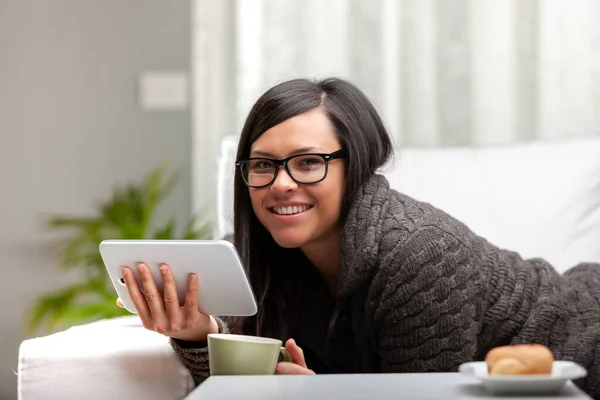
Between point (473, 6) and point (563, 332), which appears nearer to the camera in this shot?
point (563, 332)

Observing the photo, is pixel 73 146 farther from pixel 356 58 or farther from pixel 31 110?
pixel 356 58

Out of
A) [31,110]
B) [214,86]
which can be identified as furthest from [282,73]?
[31,110]

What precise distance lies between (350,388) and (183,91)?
7.68ft

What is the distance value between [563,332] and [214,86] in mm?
1601

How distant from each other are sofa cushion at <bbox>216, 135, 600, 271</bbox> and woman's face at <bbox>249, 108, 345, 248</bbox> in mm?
441

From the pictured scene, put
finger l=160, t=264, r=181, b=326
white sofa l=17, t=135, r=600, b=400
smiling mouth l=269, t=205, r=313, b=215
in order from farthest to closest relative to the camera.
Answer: white sofa l=17, t=135, r=600, b=400, smiling mouth l=269, t=205, r=313, b=215, finger l=160, t=264, r=181, b=326

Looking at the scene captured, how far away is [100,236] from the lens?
2768mm

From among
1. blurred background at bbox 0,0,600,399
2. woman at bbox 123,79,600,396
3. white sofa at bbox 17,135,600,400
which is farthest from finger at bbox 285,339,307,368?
blurred background at bbox 0,0,600,399

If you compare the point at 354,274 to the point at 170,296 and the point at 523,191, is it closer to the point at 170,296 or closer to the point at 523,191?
the point at 170,296

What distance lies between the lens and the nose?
56.2 inches

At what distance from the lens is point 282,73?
109 inches

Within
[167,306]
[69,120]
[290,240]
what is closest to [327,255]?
[290,240]

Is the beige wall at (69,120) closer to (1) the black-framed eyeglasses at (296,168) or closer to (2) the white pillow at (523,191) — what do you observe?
(2) the white pillow at (523,191)

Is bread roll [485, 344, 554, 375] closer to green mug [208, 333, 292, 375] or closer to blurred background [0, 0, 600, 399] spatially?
green mug [208, 333, 292, 375]
